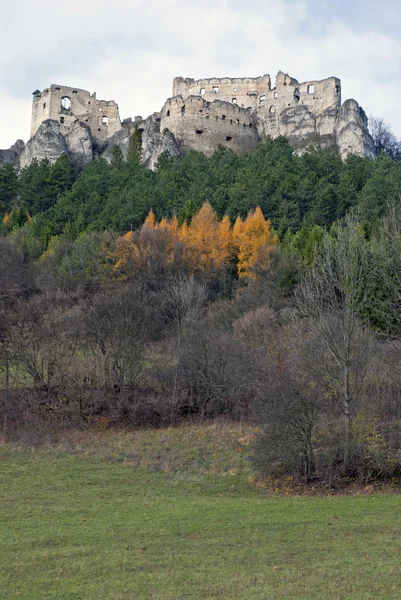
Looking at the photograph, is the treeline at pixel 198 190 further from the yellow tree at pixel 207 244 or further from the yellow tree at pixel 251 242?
the yellow tree at pixel 207 244

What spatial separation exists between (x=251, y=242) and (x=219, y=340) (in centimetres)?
1498

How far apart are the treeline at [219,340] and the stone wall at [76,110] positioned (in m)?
30.8

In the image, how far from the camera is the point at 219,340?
3136 centimetres

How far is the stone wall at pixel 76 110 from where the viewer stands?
253 ft

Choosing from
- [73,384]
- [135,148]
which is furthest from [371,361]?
[135,148]

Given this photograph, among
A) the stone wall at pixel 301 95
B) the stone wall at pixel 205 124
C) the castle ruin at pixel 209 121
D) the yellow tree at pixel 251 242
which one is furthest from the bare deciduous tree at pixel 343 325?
the stone wall at pixel 301 95

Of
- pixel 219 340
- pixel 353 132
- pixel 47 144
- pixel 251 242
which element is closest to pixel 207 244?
pixel 251 242

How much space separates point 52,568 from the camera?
11578 millimetres

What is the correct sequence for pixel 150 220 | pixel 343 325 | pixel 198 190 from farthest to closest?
pixel 198 190 < pixel 150 220 < pixel 343 325

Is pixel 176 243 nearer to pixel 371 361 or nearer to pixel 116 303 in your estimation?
pixel 116 303

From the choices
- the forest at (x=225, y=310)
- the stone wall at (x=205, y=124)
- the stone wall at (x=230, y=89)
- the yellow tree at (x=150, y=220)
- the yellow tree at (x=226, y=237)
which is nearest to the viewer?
the forest at (x=225, y=310)

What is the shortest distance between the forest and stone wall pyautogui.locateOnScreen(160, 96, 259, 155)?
936 cm

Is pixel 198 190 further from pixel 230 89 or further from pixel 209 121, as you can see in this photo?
pixel 230 89

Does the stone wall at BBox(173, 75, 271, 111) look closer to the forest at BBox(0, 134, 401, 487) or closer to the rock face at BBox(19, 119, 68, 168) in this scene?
the rock face at BBox(19, 119, 68, 168)
